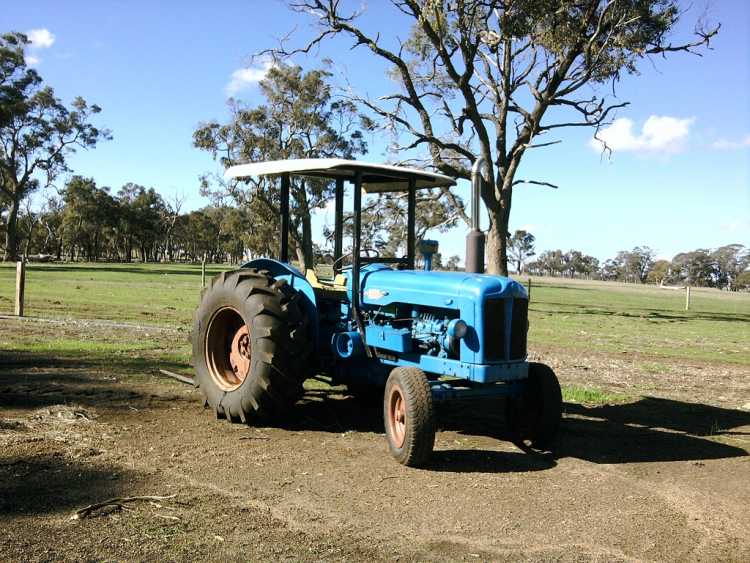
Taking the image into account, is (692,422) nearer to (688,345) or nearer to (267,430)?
(267,430)

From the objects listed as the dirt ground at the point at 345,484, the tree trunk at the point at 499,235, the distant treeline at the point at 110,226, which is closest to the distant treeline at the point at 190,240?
the distant treeline at the point at 110,226

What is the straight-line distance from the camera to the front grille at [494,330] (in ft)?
18.7

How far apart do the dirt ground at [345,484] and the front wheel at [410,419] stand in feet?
0.45

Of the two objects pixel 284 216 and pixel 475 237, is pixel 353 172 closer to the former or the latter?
pixel 284 216

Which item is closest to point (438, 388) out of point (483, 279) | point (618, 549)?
point (483, 279)

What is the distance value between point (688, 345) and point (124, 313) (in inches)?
520

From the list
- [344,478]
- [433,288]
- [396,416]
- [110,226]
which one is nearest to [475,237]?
[433,288]

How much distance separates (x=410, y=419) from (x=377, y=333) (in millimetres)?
1271

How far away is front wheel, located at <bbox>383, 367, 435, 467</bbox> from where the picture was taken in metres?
5.38

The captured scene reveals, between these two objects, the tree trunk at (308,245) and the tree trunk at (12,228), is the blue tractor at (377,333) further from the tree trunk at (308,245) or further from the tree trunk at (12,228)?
the tree trunk at (12,228)

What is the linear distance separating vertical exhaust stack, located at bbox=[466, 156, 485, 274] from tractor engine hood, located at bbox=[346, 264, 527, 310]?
0.20 metres

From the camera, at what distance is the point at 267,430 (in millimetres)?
6516

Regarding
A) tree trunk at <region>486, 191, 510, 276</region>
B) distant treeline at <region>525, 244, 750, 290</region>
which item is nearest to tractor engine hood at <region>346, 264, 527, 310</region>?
tree trunk at <region>486, 191, 510, 276</region>

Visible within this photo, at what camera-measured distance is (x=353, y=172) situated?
6832 mm
